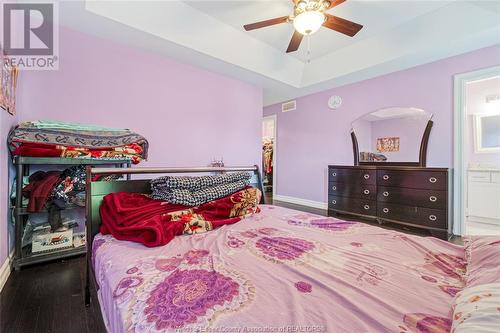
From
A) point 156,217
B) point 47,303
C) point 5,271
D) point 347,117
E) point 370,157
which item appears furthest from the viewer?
point 347,117

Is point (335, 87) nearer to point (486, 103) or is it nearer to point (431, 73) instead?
point (431, 73)

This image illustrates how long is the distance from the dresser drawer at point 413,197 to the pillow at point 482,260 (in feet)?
7.30

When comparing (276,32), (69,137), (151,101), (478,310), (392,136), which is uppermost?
(276,32)

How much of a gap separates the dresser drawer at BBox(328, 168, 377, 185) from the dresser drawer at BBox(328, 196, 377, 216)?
0.94 ft

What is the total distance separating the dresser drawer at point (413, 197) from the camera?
2718 millimetres

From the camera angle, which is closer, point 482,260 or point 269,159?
point 482,260

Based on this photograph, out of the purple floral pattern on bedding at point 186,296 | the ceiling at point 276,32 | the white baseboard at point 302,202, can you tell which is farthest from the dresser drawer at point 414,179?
the purple floral pattern on bedding at point 186,296

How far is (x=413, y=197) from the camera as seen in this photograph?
2900 mm

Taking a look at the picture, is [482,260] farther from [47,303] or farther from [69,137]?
[69,137]

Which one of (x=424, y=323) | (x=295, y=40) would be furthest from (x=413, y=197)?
(x=424, y=323)

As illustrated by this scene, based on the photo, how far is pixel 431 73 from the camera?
304 cm

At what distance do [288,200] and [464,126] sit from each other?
3081 millimetres

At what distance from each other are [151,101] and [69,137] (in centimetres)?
113

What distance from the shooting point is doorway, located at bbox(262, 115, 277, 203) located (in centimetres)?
526
